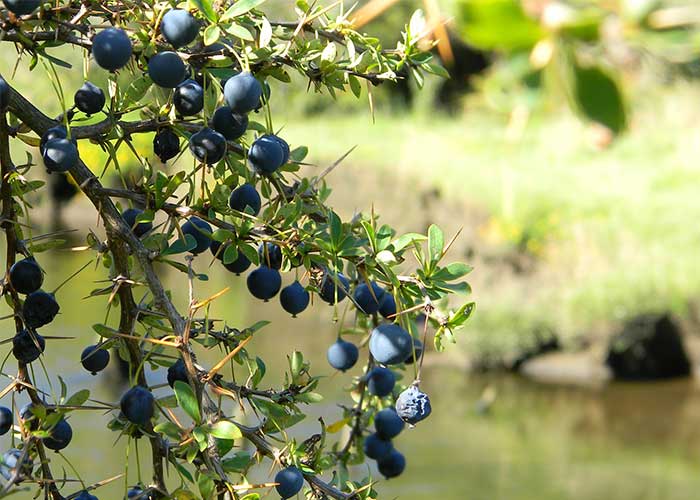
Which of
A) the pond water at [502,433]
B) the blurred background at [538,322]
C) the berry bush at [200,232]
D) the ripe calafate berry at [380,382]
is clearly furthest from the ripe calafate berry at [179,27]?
the pond water at [502,433]

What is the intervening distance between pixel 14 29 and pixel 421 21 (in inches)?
12.7

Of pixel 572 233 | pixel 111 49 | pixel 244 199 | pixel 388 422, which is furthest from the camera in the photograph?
pixel 572 233

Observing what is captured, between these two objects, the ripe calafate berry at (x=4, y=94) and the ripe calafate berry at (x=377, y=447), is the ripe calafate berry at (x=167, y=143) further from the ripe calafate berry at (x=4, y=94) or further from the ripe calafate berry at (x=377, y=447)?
the ripe calafate berry at (x=377, y=447)

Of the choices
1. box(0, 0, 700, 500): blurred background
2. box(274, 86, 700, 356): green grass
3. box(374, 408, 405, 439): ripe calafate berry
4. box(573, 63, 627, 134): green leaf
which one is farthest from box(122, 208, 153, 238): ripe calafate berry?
box(274, 86, 700, 356): green grass

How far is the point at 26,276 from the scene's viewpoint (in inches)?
32.8

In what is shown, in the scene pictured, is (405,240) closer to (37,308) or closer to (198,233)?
(198,233)

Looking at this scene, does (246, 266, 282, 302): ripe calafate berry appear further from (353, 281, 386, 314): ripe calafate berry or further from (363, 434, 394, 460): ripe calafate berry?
(363, 434, 394, 460): ripe calafate berry

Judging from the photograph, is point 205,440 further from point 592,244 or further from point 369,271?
point 592,244

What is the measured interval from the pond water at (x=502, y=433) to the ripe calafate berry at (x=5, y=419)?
2270 millimetres

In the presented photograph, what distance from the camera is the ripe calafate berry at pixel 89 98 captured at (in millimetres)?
800

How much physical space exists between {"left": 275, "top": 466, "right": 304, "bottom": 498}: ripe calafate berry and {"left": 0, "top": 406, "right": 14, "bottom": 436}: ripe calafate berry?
0.23 meters

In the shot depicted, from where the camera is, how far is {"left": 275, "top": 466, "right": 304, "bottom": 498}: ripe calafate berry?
77 centimetres

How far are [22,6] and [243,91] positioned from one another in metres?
0.16

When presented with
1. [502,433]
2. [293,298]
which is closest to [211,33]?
[293,298]
